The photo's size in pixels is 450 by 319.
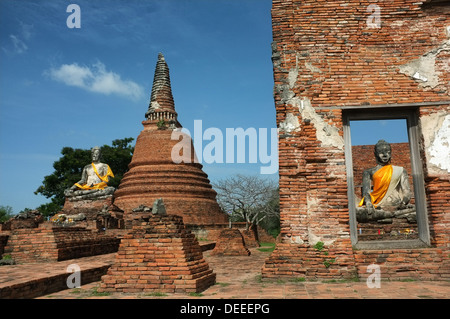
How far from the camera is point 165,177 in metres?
20.4

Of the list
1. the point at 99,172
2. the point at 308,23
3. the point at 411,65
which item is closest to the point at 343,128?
the point at 411,65

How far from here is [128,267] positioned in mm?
5371

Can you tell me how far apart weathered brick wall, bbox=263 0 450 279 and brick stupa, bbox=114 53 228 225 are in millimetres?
13341

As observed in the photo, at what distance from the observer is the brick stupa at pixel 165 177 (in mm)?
19750

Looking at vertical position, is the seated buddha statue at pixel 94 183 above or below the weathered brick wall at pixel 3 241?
above

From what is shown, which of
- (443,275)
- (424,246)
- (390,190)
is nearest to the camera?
(443,275)

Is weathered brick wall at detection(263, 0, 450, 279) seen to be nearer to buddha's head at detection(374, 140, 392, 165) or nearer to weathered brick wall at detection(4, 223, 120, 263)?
buddha's head at detection(374, 140, 392, 165)

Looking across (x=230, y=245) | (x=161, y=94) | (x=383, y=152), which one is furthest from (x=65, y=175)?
(x=383, y=152)

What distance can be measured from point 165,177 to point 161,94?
17.8 ft

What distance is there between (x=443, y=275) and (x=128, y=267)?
4.51 meters

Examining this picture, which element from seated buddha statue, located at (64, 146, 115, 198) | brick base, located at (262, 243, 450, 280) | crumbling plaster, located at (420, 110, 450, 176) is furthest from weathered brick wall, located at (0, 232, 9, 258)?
crumbling plaster, located at (420, 110, 450, 176)

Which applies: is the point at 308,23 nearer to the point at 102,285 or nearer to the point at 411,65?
the point at 411,65

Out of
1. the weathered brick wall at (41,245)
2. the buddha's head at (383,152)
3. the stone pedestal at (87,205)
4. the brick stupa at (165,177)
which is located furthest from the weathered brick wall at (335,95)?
the brick stupa at (165,177)

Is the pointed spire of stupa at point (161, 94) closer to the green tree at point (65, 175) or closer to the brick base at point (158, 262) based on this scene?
the green tree at point (65, 175)
